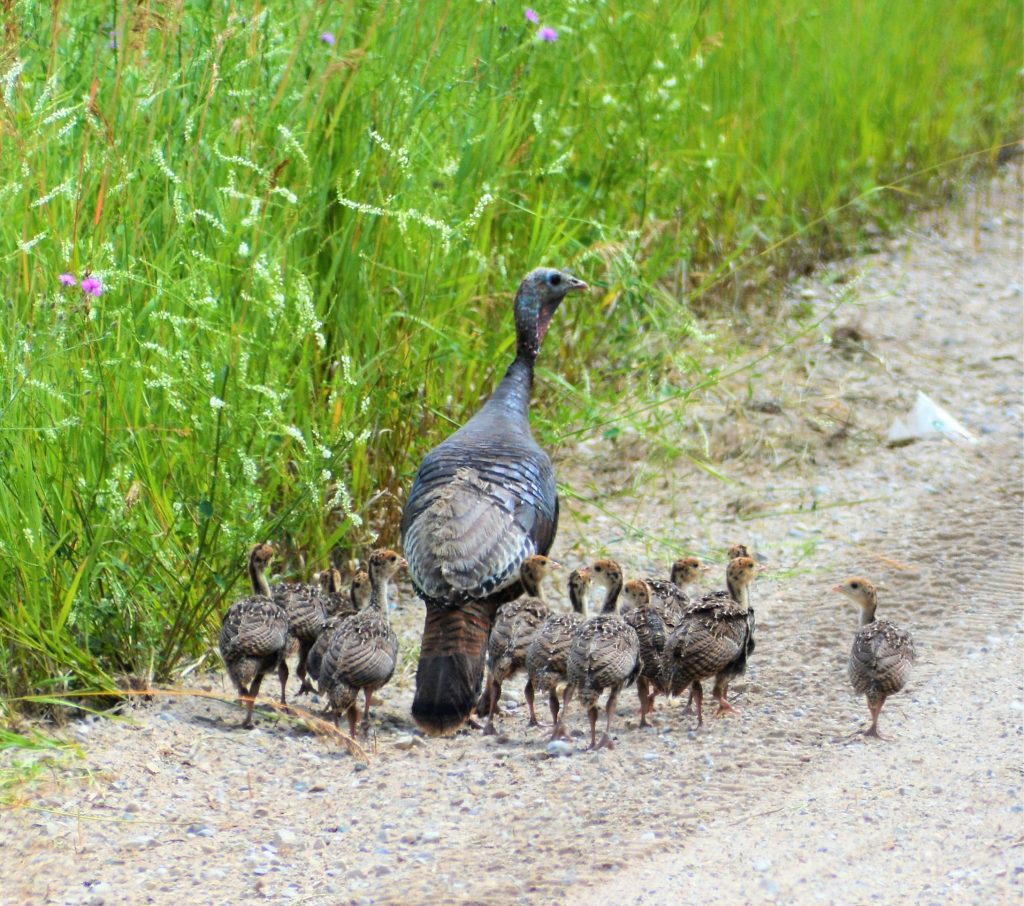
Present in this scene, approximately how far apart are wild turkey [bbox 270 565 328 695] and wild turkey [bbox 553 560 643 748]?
0.93 m

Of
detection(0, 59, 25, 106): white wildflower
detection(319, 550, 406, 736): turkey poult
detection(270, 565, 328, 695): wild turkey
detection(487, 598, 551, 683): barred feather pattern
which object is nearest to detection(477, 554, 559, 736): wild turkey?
detection(487, 598, 551, 683): barred feather pattern

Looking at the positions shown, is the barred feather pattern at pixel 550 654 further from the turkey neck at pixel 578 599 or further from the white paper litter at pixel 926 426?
the white paper litter at pixel 926 426

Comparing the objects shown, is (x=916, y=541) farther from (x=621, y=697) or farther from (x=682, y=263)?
(x=682, y=263)

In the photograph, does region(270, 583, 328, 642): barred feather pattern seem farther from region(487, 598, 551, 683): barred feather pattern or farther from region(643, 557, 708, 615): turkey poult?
region(643, 557, 708, 615): turkey poult

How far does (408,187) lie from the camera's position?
652 centimetres

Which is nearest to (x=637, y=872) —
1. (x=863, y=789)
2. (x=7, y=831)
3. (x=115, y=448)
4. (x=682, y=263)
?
(x=863, y=789)

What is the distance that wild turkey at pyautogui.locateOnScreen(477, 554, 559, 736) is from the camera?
5648 mm

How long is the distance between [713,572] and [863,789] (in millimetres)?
2414

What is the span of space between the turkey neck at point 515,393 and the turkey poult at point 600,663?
1200 mm

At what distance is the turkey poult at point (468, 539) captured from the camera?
5.50 metres

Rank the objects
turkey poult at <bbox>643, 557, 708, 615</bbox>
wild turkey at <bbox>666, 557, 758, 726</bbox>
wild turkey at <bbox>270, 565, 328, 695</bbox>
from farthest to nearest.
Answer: turkey poult at <bbox>643, 557, 708, 615</bbox>
wild turkey at <bbox>270, 565, 328, 695</bbox>
wild turkey at <bbox>666, 557, 758, 726</bbox>

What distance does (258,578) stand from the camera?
5637 millimetres

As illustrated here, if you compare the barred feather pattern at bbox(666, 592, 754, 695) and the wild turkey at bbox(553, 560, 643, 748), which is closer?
the wild turkey at bbox(553, 560, 643, 748)

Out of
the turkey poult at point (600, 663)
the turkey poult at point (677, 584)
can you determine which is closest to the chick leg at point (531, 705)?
the turkey poult at point (600, 663)
